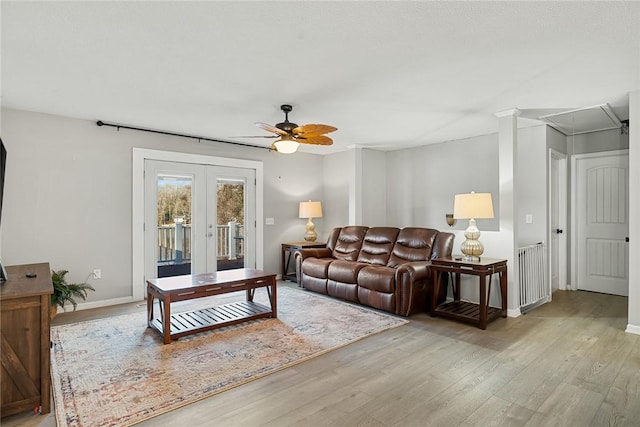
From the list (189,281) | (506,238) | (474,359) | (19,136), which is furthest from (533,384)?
(19,136)

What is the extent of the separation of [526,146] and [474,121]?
0.96 meters

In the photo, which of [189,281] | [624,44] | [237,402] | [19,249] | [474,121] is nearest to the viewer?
[237,402]

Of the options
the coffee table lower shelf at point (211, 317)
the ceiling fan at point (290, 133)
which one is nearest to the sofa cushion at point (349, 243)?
the coffee table lower shelf at point (211, 317)

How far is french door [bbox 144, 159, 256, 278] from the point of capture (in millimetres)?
4961

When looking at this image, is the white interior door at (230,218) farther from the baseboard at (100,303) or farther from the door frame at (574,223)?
the door frame at (574,223)

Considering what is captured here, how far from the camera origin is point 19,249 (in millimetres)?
3938

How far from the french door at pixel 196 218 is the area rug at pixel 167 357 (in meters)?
1.16

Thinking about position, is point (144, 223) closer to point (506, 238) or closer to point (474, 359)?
point (474, 359)

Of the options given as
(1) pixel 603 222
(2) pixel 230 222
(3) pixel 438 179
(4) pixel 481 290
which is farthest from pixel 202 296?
(1) pixel 603 222

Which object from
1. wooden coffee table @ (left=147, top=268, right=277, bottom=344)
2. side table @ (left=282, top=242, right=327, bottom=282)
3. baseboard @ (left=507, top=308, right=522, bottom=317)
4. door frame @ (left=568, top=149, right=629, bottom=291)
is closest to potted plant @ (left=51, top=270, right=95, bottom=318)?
wooden coffee table @ (left=147, top=268, right=277, bottom=344)

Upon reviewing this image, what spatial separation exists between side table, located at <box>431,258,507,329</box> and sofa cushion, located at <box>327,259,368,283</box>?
95 cm

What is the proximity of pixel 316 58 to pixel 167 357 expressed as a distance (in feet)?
8.80

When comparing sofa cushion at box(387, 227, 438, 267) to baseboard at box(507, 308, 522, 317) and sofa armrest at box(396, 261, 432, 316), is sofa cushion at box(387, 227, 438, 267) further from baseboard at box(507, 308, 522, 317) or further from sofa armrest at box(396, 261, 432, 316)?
baseboard at box(507, 308, 522, 317)

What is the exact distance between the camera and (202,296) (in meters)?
3.41
